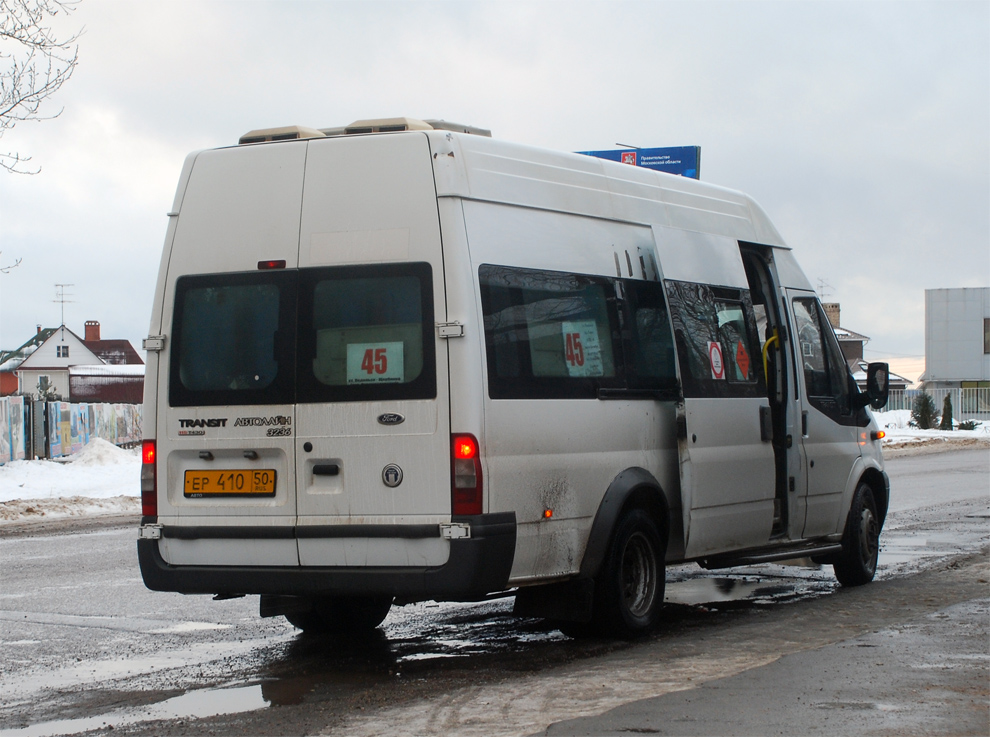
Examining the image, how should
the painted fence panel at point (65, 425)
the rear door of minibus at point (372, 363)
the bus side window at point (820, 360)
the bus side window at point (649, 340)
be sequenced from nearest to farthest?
the rear door of minibus at point (372, 363) < the bus side window at point (649, 340) < the bus side window at point (820, 360) < the painted fence panel at point (65, 425)

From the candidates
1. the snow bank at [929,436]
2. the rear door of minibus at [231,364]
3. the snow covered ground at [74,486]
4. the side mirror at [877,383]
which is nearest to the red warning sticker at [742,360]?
the side mirror at [877,383]

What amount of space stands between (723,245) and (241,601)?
4.62 m

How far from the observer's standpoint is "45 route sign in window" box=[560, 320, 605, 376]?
7.54m

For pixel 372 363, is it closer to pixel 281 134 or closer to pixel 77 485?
pixel 281 134

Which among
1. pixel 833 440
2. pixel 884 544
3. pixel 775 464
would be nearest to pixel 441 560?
pixel 775 464

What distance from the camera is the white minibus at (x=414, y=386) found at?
679 centimetres

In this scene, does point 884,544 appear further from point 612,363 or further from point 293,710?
point 293,710

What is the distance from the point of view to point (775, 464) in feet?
31.5

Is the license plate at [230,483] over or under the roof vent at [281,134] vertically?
under

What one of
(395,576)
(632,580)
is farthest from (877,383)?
(395,576)

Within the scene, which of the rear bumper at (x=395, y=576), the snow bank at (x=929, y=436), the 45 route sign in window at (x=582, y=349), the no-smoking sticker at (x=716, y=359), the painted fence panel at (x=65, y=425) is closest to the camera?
the rear bumper at (x=395, y=576)

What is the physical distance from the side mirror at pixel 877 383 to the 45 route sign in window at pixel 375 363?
5.08 m

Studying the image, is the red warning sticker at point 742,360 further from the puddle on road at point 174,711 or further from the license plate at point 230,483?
the puddle on road at point 174,711

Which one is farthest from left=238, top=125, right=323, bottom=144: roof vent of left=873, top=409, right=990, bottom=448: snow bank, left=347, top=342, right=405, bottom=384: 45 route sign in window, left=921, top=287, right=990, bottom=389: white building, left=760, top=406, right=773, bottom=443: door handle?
left=921, top=287, right=990, bottom=389: white building
